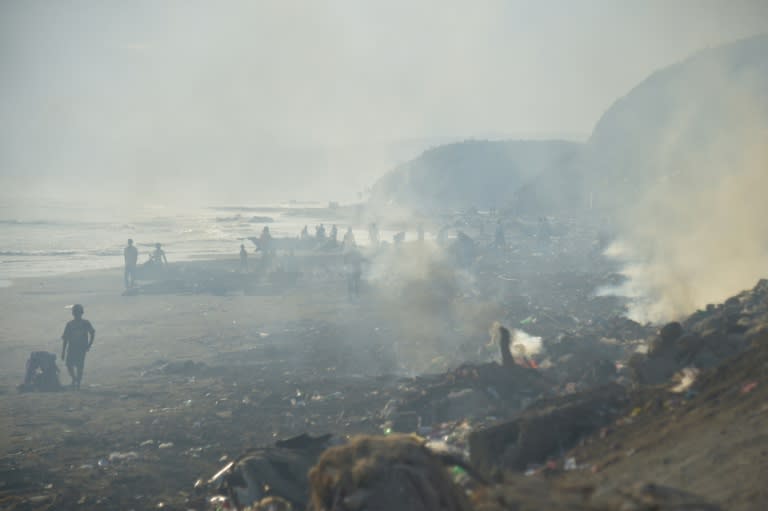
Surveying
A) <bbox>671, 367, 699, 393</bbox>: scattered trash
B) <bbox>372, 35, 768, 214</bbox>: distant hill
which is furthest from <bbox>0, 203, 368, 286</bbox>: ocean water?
<bbox>671, 367, 699, 393</bbox>: scattered trash

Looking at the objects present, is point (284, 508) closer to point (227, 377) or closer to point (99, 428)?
point (99, 428)

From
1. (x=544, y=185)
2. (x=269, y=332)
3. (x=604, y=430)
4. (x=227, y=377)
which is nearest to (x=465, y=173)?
(x=544, y=185)

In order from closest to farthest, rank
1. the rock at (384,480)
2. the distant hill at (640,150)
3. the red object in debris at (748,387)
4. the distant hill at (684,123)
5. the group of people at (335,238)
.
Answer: the rock at (384,480) < the red object in debris at (748,387) < the group of people at (335,238) < the distant hill at (684,123) < the distant hill at (640,150)

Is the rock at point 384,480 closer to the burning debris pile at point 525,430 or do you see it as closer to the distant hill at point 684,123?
→ the burning debris pile at point 525,430

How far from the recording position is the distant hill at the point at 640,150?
3631 centimetres

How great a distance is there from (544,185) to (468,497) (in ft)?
144

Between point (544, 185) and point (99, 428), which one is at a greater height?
point (544, 185)

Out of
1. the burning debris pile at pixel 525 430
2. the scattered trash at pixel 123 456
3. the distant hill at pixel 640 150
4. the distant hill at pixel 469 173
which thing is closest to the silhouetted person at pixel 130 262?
the burning debris pile at pixel 525 430

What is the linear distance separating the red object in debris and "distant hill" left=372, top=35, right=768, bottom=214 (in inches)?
1061

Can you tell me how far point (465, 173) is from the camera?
58.4 m

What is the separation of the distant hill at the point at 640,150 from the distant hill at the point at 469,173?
0.30 ft

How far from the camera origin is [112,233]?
41500mm

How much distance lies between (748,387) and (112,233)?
40362 mm

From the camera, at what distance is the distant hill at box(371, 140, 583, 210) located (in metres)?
57.2
